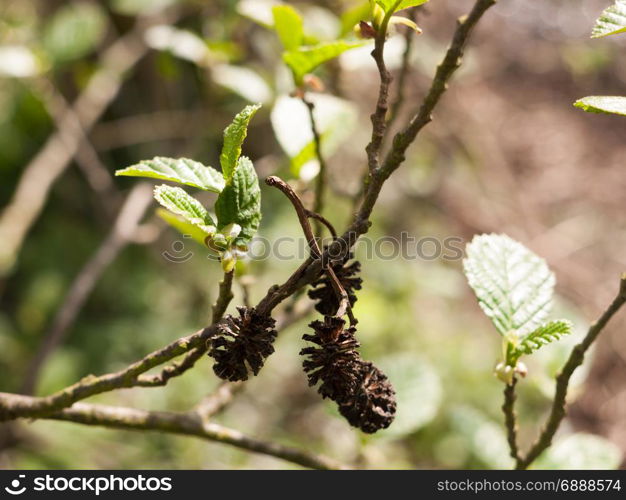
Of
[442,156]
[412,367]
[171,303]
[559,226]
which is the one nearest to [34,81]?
[171,303]

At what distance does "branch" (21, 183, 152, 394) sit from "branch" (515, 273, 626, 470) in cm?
108

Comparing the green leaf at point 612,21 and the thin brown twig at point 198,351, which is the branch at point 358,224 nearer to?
the thin brown twig at point 198,351

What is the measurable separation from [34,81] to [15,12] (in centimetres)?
75

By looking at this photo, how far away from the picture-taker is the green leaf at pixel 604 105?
598mm

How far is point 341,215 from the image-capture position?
8.64 ft

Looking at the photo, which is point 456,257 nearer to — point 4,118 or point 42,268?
point 42,268

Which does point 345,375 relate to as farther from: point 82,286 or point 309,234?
point 82,286

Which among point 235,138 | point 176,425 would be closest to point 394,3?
point 235,138

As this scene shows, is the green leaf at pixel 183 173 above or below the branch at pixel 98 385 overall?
above

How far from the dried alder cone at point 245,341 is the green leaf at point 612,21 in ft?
1.55

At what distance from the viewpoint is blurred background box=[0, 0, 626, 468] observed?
4.80 ft

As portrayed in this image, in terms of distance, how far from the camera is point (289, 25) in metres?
0.97

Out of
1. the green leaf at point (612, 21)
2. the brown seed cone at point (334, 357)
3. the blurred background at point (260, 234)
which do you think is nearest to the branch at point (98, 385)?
the brown seed cone at point (334, 357)

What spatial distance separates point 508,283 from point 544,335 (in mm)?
127
